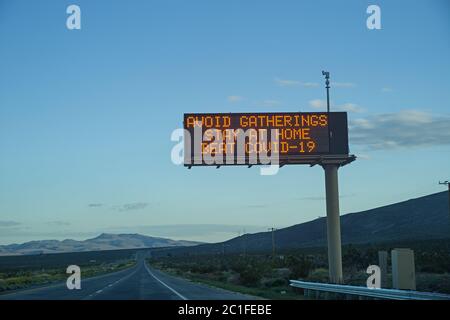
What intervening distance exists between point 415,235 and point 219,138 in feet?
484

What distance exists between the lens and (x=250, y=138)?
2938cm

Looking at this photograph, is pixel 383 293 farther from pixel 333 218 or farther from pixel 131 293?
pixel 131 293

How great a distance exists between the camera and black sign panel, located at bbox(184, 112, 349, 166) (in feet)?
95.8

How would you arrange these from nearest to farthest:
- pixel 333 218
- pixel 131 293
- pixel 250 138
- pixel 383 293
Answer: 1. pixel 383 293
2. pixel 250 138
3. pixel 131 293
4. pixel 333 218

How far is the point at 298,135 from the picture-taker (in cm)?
3006

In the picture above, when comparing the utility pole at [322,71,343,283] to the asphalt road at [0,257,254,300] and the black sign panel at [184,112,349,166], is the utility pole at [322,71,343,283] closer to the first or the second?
the black sign panel at [184,112,349,166]

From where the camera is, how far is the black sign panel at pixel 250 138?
29.2 meters

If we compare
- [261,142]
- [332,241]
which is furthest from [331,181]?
[261,142]

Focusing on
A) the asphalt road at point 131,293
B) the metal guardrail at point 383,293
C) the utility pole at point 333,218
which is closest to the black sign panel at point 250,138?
the utility pole at point 333,218

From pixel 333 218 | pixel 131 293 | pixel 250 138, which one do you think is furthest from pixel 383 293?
pixel 131 293

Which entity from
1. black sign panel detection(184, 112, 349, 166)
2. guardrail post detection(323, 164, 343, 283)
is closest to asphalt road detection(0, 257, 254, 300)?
guardrail post detection(323, 164, 343, 283)
